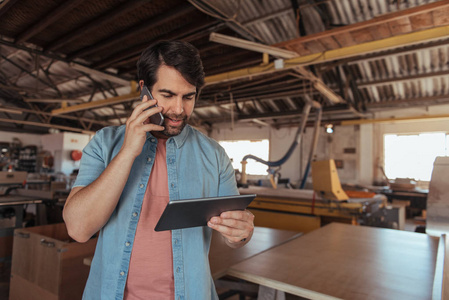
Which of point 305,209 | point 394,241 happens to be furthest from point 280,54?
point 394,241

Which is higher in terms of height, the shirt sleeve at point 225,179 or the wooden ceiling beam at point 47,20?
the wooden ceiling beam at point 47,20

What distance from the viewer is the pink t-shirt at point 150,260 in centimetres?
96

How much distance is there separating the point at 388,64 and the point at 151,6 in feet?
20.8

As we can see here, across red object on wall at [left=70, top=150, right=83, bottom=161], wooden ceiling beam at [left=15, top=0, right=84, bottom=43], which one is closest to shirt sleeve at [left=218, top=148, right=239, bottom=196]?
wooden ceiling beam at [left=15, top=0, right=84, bottom=43]

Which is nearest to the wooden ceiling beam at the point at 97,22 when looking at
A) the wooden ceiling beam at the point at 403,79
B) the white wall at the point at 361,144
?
the wooden ceiling beam at the point at 403,79

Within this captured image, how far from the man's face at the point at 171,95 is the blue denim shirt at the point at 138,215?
8 centimetres

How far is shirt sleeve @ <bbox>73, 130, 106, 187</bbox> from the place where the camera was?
0.95 m

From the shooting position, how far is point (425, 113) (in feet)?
28.9

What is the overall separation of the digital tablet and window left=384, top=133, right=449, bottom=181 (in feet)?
31.5

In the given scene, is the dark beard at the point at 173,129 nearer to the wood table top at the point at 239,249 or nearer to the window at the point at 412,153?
the wood table top at the point at 239,249

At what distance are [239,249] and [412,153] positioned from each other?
30.3 ft

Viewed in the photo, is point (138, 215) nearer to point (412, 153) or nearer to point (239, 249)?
point (239, 249)

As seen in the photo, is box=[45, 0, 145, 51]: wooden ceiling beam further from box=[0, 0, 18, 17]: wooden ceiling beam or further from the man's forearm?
the man's forearm

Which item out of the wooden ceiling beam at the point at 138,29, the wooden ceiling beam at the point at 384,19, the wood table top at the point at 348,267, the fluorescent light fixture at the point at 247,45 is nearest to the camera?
the wood table top at the point at 348,267
